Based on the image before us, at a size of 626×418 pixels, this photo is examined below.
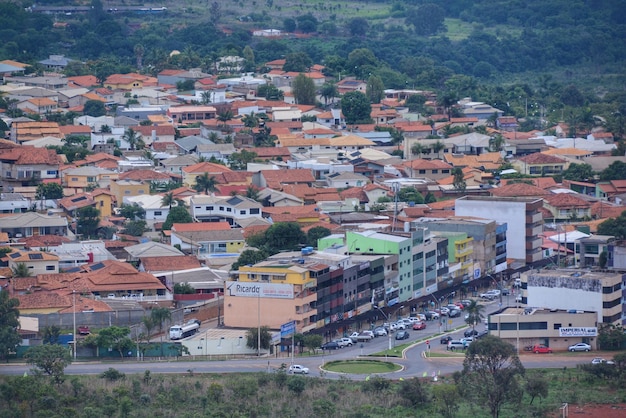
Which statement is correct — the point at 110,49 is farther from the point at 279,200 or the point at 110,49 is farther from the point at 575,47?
the point at 279,200

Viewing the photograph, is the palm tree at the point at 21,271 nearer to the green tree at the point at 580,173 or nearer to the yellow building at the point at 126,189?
the yellow building at the point at 126,189

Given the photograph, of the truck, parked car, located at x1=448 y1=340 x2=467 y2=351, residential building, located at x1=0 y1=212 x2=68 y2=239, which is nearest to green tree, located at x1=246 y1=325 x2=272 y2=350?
the truck

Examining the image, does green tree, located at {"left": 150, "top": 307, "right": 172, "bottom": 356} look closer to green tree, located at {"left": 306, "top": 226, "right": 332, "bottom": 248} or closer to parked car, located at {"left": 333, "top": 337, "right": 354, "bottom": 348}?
parked car, located at {"left": 333, "top": 337, "right": 354, "bottom": 348}

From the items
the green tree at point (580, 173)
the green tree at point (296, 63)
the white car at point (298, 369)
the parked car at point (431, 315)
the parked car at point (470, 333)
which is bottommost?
the parked car at point (431, 315)

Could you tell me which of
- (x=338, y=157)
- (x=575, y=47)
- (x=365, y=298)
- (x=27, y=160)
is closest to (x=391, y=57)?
(x=575, y=47)

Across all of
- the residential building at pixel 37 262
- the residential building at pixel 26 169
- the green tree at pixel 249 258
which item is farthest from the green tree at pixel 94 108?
the green tree at pixel 249 258

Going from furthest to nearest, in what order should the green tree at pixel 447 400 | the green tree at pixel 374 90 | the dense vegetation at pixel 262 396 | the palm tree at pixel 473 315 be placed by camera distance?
the green tree at pixel 374 90 < the palm tree at pixel 473 315 < the green tree at pixel 447 400 < the dense vegetation at pixel 262 396
